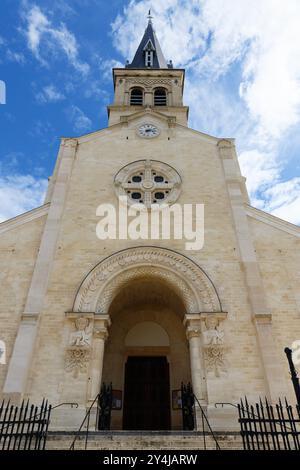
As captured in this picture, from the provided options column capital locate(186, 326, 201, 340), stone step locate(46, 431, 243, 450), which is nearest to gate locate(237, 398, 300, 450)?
stone step locate(46, 431, 243, 450)

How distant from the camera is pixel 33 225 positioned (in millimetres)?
12445

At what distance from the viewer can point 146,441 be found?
22.8 feet

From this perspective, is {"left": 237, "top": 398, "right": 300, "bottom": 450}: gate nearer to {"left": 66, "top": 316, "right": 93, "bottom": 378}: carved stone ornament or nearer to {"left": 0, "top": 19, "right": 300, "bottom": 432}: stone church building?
{"left": 0, "top": 19, "right": 300, "bottom": 432}: stone church building

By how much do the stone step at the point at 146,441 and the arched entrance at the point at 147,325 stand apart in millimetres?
1980

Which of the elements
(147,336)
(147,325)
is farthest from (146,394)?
(147,325)

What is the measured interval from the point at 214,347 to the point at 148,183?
6894 millimetres

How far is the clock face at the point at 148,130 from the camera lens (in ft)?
52.1

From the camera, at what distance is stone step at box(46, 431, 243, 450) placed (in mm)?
6914

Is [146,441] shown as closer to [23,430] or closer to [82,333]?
[23,430]

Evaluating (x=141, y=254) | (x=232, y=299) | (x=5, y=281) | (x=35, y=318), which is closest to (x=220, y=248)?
(x=232, y=299)

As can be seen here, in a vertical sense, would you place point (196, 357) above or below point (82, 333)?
below

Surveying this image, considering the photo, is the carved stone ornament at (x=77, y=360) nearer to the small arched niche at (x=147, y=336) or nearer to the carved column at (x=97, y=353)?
the carved column at (x=97, y=353)

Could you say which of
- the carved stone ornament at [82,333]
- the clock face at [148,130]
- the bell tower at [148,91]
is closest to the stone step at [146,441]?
the carved stone ornament at [82,333]

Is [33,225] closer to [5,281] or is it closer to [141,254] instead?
[5,281]
